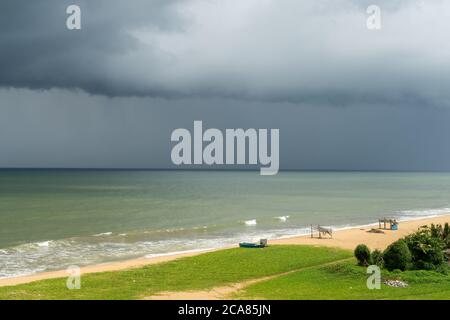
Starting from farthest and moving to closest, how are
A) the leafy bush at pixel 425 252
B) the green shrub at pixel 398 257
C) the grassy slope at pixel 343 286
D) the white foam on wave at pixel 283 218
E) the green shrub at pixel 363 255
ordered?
the white foam on wave at pixel 283 218 < the green shrub at pixel 363 255 < the leafy bush at pixel 425 252 < the green shrub at pixel 398 257 < the grassy slope at pixel 343 286

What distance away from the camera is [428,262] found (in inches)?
1113

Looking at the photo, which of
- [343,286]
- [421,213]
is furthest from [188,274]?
[421,213]

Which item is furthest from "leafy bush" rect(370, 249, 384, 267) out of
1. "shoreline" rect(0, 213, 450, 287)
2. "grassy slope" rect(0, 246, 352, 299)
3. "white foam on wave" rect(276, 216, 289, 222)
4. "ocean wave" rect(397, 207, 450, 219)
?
"ocean wave" rect(397, 207, 450, 219)

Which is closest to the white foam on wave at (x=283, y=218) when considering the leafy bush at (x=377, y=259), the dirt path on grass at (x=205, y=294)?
the leafy bush at (x=377, y=259)

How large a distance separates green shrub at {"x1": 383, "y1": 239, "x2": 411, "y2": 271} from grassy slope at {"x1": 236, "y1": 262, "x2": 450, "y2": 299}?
0.84 metres

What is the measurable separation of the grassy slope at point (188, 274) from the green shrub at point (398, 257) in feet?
22.7

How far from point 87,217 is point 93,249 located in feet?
92.8

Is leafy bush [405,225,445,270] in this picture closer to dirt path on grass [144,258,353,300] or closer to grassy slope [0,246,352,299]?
grassy slope [0,246,352,299]

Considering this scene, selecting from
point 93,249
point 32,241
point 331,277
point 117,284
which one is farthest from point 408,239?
point 32,241

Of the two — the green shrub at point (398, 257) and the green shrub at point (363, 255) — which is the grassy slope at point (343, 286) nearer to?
the green shrub at point (363, 255)

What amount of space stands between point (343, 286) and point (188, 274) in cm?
1082

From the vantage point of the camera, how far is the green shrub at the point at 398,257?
1089 inches

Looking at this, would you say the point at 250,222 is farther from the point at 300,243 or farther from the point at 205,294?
the point at 205,294
